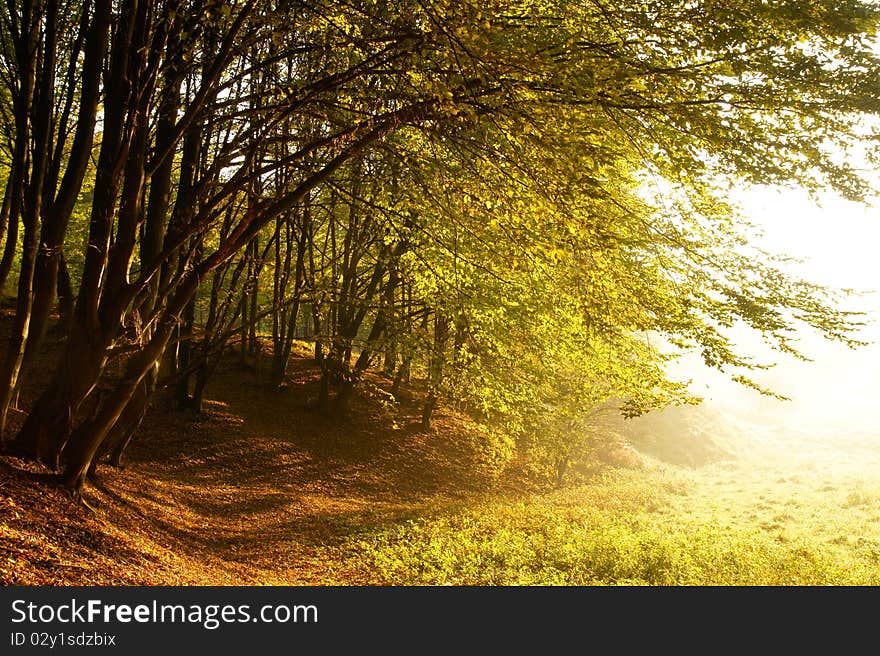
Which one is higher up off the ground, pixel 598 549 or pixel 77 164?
pixel 77 164

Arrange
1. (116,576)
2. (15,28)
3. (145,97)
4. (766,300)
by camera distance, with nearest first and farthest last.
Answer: (116,576), (145,97), (15,28), (766,300)

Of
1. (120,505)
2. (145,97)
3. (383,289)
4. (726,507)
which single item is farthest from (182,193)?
(726,507)

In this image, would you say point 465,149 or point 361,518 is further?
point 361,518

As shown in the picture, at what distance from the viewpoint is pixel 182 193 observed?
30.5 feet

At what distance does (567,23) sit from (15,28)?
6.41m

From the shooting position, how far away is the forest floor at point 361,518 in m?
5.84

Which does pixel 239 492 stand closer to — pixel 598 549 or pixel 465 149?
pixel 598 549

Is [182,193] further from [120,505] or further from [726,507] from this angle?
[726,507]

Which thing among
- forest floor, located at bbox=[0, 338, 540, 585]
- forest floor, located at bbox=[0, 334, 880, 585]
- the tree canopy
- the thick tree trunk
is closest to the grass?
forest floor, located at bbox=[0, 334, 880, 585]

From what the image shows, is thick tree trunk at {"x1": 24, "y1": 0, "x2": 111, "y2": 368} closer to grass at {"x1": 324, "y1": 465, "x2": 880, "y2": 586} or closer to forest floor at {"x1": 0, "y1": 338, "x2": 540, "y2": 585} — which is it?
forest floor at {"x1": 0, "y1": 338, "x2": 540, "y2": 585}

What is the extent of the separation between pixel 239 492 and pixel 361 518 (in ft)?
7.95

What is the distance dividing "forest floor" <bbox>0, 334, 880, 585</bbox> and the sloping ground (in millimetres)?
33

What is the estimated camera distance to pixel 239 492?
35.3 ft

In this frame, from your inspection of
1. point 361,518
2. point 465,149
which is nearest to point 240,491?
point 361,518
